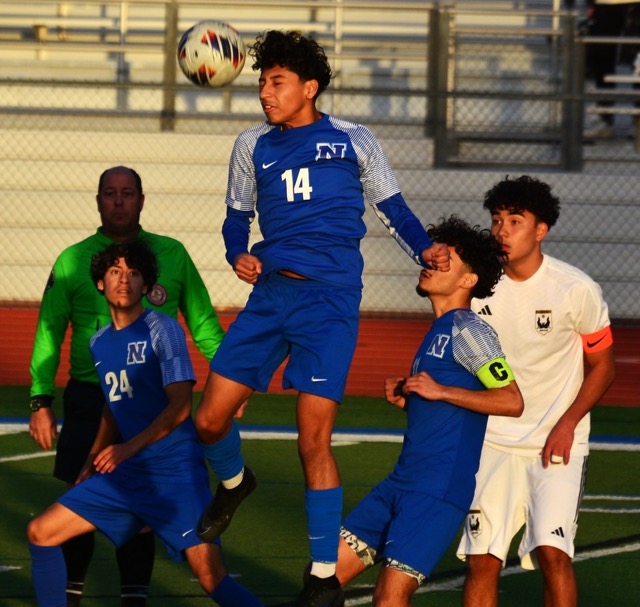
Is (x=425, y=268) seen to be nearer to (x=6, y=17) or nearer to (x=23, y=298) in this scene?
(x=23, y=298)

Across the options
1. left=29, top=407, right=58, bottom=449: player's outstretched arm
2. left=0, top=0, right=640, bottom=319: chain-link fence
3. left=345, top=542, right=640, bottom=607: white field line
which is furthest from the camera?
left=0, top=0, right=640, bottom=319: chain-link fence

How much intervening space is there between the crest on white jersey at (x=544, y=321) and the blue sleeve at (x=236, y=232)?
1.28 m

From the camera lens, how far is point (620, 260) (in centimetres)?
1555

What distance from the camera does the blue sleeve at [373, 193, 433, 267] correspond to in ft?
17.7

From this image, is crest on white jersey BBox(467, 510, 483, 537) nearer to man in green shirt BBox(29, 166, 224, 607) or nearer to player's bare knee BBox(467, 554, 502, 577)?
player's bare knee BBox(467, 554, 502, 577)

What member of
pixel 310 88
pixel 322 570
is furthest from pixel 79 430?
pixel 310 88

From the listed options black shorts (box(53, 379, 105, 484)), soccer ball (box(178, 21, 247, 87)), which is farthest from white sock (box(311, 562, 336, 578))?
soccer ball (box(178, 21, 247, 87))

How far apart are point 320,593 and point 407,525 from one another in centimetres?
45

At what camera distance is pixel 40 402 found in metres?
6.45

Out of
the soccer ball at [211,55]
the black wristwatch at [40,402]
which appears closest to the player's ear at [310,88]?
the black wristwatch at [40,402]

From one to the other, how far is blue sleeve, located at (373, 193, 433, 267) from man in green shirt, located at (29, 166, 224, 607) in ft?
4.42

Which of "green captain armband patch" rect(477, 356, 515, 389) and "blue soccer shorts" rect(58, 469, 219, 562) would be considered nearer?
"green captain armband patch" rect(477, 356, 515, 389)

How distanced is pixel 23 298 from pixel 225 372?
33.6 ft

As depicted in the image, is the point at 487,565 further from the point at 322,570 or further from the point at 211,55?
the point at 211,55
